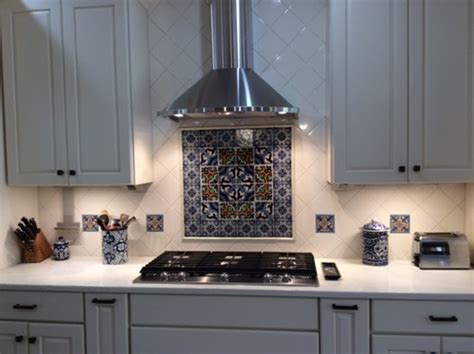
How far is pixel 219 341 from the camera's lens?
213 cm

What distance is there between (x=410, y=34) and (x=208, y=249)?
165cm

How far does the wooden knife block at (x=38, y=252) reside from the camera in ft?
8.76

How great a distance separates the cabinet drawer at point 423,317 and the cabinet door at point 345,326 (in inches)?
2.2

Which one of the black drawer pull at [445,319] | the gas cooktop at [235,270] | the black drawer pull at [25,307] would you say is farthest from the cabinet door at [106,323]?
the black drawer pull at [445,319]

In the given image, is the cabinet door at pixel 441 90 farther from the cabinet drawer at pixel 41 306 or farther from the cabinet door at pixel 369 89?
the cabinet drawer at pixel 41 306

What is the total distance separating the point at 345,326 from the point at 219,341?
1.98 feet

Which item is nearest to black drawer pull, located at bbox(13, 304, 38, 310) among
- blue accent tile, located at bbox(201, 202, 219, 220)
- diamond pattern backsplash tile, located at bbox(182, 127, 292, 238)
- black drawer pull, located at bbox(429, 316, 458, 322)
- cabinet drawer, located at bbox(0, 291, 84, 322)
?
cabinet drawer, located at bbox(0, 291, 84, 322)

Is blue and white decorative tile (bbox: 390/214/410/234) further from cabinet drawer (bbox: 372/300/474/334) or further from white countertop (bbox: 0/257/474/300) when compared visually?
cabinet drawer (bbox: 372/300/474/334)

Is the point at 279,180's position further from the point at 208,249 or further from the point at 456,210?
the point at 456,210

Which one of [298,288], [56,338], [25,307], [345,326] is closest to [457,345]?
[345,326]

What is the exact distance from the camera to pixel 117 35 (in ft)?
7.90

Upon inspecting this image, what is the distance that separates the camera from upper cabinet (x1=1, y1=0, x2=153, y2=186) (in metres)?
2.43

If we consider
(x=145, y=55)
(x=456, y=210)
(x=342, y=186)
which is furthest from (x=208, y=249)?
(x=456, y=210)

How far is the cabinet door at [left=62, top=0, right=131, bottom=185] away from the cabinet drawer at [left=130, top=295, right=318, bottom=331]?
702mm
